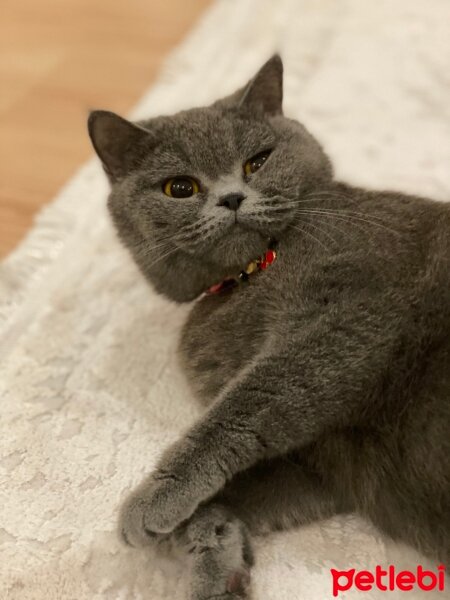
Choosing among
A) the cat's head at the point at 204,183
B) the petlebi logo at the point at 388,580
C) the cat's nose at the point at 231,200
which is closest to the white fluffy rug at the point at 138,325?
the petlebi logo at the point at 388,580

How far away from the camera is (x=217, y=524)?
821 mm

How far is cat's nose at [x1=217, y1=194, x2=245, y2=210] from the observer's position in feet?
2.94

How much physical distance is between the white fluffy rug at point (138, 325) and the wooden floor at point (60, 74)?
11 cm

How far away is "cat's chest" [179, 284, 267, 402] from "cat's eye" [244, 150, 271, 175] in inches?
7.9

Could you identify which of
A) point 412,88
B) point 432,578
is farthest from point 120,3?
point 432,578

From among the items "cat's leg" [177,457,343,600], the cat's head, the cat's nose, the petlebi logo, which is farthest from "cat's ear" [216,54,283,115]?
the petlebi logo

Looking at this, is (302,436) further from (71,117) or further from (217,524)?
(71,117)

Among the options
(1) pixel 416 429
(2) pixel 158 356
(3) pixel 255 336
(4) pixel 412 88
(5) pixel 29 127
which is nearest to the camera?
(1) pixel 416 429

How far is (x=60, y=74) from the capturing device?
77.8 inches

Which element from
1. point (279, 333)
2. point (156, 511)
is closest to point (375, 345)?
point (279, 333)

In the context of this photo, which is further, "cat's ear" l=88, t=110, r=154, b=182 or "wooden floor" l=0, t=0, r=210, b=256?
"wooden floor" l=0, t=0, r=210, b=256

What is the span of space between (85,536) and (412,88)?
136 centimetres

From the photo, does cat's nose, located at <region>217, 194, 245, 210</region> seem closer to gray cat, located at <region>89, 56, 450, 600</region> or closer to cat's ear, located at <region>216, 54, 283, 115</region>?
gray cat, located at <region>89, 56, 450, 600</region>

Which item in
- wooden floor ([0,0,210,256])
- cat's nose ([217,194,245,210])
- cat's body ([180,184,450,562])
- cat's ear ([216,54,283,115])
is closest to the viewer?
cat's body ([180,184,450,562])
